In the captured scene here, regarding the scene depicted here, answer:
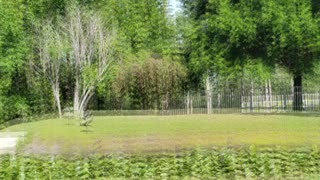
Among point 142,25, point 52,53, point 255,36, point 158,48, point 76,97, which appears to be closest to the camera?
point 255,36

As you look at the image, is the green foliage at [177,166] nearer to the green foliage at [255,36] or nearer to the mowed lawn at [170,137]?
the mowed lawn at [170,137]

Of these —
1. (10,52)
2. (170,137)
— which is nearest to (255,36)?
(10,52)

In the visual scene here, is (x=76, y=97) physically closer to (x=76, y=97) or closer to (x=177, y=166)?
(x=76, y=97)

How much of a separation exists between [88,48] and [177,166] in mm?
33219

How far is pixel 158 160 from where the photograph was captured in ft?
38.0

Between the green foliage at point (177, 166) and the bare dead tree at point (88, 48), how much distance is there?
30963 millimetres

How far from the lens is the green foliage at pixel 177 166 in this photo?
10977 millimetres

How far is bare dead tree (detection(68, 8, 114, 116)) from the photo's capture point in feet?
140

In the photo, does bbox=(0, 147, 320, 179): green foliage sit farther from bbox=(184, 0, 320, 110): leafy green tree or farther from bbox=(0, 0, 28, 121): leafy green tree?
bbox=(0, 0, 28, 121): leafy green tree

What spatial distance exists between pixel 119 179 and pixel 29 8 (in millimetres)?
36290

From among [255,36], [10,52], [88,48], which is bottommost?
[10,52]

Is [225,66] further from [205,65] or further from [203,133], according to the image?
[203,133]

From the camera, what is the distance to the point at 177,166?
11281 mm

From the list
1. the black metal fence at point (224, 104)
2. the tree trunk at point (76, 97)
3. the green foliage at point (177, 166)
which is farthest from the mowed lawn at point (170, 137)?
the tree trunk at point (76, 97)
